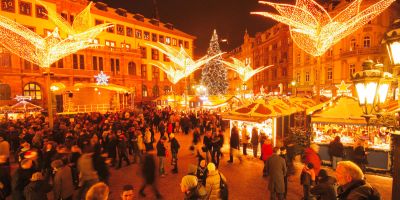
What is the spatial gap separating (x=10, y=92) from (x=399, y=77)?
3417 centimetres

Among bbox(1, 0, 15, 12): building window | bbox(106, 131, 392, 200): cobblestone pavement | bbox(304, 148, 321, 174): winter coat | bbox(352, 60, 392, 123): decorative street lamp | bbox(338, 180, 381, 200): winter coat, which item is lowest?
bbox(106, 131, 392, 200): cobblestone pavement

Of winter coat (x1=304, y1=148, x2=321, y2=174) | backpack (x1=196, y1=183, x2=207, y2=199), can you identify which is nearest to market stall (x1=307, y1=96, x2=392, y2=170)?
winter coat (x1=304, y1=148, x2=321, y2=174)

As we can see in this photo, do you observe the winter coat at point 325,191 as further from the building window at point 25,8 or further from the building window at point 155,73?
the building window at point 155,73

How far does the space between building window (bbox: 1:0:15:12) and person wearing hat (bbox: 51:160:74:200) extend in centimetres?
3148

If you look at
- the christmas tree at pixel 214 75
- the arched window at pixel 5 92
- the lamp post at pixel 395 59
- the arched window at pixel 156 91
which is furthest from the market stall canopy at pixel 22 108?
the christmas tree at pixel 214 75

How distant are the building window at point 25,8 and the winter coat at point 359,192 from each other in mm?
37239

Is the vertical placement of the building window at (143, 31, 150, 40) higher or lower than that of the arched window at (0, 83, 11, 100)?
higher

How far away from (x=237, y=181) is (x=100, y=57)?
3340 centimetres

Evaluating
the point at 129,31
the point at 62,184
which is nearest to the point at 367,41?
the point at 129,31

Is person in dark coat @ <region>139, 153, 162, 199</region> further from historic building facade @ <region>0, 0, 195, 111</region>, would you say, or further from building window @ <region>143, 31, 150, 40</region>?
building window @ <region>143, 31, 150, 40</region>

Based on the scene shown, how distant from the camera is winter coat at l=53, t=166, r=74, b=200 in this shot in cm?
580

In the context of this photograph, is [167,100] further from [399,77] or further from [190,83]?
[399,77]

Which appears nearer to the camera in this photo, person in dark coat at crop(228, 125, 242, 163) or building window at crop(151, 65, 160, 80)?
person in dark coat at crop(228, 125, 242, 163)

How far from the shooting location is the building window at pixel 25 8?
2927 centimetres
